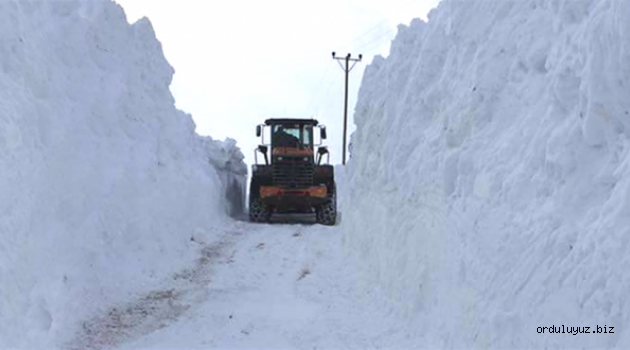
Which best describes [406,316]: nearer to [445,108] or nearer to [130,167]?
[445,108]

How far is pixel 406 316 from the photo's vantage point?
7.69 metres

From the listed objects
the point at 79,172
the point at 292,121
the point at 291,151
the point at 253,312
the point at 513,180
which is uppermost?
the point at 292,121

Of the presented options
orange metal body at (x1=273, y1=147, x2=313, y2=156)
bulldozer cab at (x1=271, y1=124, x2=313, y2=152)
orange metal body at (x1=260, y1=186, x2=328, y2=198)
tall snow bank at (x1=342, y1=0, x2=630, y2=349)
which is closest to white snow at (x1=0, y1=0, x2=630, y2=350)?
tall snow bank at (x1=342, y1=0, x2=630, y2=349)

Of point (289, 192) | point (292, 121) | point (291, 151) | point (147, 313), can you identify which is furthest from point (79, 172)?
point (292, 121)

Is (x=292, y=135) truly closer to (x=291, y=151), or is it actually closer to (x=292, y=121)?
(x=292, y=121)

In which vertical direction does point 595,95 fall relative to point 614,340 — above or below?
above

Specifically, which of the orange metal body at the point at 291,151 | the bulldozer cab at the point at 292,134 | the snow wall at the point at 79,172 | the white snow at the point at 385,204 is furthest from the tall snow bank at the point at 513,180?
the bulldozer cab at the point at 292,134

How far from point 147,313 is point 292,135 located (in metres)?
15.2

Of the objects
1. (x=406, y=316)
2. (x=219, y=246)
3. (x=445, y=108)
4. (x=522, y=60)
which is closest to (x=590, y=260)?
(x=522, y=60)

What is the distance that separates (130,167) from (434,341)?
280 inches

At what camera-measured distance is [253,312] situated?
8.65 metres

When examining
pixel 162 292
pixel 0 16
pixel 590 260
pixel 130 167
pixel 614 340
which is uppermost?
pixel 0 16

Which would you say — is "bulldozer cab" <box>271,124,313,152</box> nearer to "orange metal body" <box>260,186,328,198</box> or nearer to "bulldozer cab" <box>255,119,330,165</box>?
"bulldozer cab" <box>255,119,330,165</box>

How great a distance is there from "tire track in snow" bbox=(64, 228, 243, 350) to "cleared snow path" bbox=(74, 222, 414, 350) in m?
0.01
